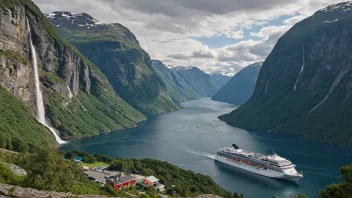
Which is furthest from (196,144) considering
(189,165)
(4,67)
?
(4,67)

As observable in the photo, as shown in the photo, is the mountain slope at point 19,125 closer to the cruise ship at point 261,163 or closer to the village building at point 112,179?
the village building at point 112,179

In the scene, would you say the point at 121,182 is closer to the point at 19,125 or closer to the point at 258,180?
the point at 258,180

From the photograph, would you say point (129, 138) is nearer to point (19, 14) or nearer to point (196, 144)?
point (196, 144)

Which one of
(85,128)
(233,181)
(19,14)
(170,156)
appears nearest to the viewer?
(233,181)

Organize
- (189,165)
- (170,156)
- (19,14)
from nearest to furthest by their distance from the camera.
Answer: (189,165)
(170,156)
(19,14)

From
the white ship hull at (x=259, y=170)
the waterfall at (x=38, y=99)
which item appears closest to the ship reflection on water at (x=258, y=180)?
the white ship hull at (x=259, y=170)

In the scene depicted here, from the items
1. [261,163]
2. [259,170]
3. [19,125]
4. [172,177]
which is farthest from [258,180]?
[19,125]
